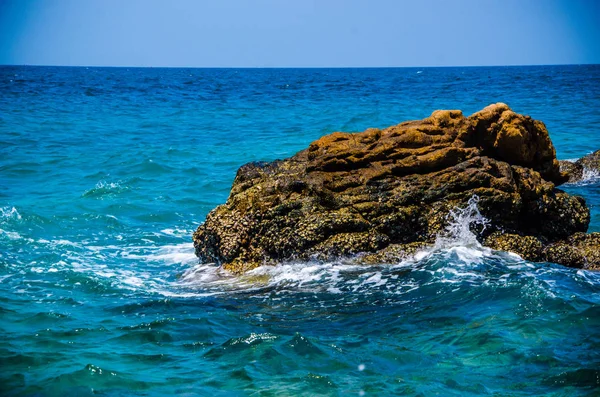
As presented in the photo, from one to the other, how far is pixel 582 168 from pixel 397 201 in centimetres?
1014

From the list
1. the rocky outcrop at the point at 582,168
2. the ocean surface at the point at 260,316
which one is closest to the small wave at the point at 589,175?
the rocky outcrop at the point at 582,168

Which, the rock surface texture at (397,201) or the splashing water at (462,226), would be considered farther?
Answer: the splashing water at (462,226)

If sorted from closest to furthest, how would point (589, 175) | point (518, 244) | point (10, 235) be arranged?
1. point (518, 244)
2. point (10, 235)
3. point (589, 175)

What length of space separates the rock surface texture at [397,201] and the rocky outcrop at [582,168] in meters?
7.26

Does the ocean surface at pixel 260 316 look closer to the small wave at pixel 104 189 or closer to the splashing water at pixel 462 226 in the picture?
the splashing water at pixel 462 226

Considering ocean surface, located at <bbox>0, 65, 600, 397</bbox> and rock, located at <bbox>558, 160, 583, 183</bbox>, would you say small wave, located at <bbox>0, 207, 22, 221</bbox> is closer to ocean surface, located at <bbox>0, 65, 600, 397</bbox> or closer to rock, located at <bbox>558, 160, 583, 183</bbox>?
ocean surface, located at <bbox>0, 65, 600, 397</bbox>

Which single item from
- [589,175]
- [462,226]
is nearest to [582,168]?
[589,175]

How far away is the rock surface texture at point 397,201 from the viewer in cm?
995

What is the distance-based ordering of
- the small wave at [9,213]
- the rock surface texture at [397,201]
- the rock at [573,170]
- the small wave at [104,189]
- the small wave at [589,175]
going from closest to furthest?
the rock surface texture at [397,201], the small wave at [9,213], the small wave at [104,189], the small wave at [589,175], the rock at [573,170]

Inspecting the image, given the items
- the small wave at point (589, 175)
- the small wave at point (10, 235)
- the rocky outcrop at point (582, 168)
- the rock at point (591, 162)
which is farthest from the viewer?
the rock at point (591, 162)

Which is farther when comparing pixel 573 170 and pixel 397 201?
pixel 573 170

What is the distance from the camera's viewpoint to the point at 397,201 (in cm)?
1007

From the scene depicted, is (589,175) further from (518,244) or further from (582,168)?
(518,244)

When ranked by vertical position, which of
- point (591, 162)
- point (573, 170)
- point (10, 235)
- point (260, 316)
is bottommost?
point (260, 316)
